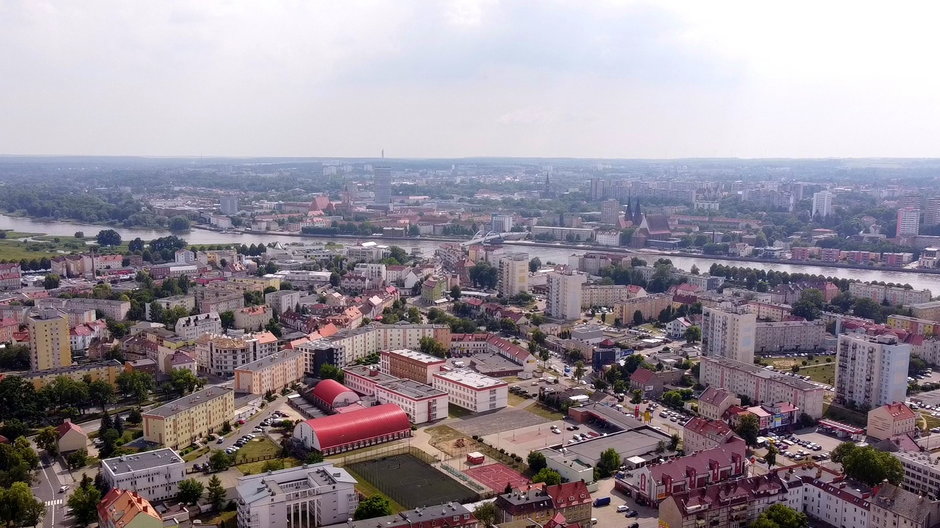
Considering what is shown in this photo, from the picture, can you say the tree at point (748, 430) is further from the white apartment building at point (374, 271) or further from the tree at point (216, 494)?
the white apartment building at point (374, 271)

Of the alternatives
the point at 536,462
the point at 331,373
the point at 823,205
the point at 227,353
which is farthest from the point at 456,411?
the point at 823,205

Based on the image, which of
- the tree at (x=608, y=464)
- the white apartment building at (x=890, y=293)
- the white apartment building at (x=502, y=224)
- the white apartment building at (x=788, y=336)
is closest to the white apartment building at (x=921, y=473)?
the tree at (x=608, y=464)

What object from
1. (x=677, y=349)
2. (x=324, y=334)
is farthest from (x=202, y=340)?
(x=677, y=349)

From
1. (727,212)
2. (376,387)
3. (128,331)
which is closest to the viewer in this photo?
(376,387)

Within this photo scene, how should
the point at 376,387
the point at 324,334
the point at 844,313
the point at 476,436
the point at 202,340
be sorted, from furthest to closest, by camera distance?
the point at 844,313 < the point at 324,334 < the point at 202,340 < the point at 376,387 < the point at 476,436

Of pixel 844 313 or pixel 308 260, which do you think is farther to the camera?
pixel 308 260

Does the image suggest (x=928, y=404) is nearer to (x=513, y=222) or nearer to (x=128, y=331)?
(x=128, y=331)

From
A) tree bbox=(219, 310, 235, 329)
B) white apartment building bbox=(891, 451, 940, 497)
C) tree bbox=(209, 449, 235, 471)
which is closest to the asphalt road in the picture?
tree bbox=(209, 449, 235, 471)
